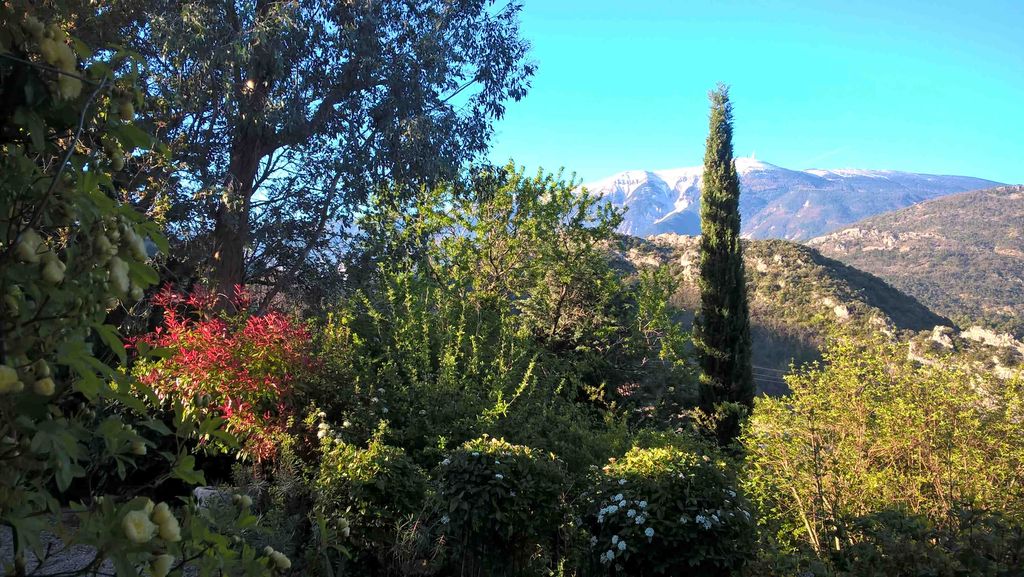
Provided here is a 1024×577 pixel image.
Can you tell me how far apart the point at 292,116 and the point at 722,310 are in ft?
25.8

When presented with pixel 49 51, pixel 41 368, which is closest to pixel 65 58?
pixel 49 51

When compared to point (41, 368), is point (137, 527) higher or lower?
lower

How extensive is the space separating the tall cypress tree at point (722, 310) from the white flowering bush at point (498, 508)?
681 cm

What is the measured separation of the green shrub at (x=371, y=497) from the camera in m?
3.61

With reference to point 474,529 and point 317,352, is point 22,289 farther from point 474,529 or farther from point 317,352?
point 317,352

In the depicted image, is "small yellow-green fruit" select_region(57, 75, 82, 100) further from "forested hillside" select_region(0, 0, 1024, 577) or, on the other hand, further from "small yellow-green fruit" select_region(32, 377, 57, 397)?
"small yellow-green fruit" select_region(32, 377, 57, 397)

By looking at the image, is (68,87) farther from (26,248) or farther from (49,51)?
(26,248)

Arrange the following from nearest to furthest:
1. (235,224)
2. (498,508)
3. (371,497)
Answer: (498,508) → (371,497) → (235,224)

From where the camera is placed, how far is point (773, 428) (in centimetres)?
463

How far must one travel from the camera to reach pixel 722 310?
10875 mm

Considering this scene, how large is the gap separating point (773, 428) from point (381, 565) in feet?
9.88

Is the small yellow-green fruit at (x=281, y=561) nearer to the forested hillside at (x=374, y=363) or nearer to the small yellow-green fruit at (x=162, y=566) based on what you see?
the forested hillside at (x=374, y=363)

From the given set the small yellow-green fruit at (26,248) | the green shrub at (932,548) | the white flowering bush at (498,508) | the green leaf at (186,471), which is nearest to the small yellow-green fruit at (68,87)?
the small yellow-green fruit at (26,248)

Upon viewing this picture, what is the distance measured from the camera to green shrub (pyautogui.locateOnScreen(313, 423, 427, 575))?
361cm
